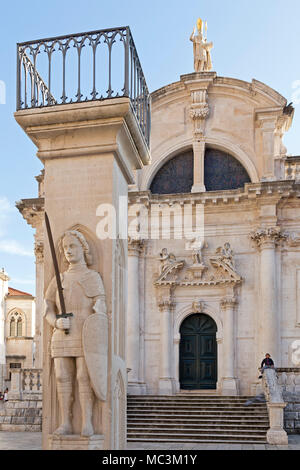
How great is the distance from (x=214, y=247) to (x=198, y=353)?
3663 mm

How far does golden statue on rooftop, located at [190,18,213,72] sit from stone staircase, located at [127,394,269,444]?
38.5 feet

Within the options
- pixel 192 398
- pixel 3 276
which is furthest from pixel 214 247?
pixel 3 276

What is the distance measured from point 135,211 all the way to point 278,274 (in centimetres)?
543

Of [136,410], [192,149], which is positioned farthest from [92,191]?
[192,149]

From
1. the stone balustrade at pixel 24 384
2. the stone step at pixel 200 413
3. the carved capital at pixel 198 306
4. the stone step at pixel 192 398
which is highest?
the carved capital at pixel 198 306

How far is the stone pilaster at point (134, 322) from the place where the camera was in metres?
20.5

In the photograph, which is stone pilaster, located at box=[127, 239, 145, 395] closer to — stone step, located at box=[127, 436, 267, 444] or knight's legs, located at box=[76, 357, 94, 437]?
stone step, located at box=[127, 436, 267, 444]

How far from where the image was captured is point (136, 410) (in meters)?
17.8

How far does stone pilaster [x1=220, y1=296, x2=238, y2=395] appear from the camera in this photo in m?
19.7

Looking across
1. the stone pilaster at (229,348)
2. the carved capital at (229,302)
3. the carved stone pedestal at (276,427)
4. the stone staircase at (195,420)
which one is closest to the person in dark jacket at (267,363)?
the stone staircase at (195,420)

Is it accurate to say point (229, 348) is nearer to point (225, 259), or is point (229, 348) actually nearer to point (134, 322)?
point (225, 259)

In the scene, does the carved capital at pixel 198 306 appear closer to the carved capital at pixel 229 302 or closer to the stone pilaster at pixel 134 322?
the carved capital at pixel 229 302

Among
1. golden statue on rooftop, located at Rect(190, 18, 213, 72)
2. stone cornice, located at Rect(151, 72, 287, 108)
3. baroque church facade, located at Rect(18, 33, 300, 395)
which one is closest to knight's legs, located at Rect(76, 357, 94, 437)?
baroque church facade, located at Rect(18, 33, 300, 395)

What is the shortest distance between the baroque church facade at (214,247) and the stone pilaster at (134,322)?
0.04m
